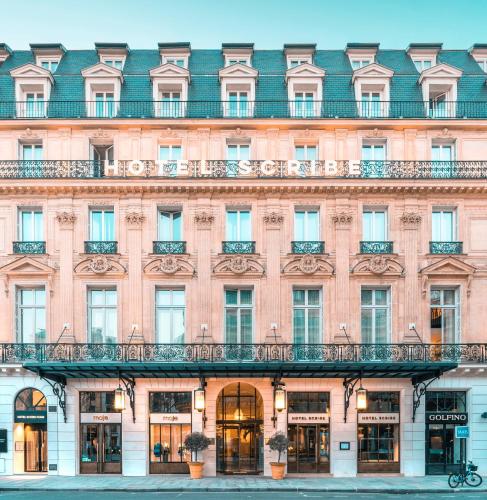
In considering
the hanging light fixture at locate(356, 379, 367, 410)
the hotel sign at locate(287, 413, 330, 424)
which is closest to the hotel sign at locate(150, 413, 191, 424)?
the hotel sign at locate(287, 413, 330, 424)

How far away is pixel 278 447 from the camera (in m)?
23.9

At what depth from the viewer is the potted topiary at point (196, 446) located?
23.9 metres

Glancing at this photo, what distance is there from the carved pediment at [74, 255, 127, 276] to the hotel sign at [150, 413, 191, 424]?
6080 mm

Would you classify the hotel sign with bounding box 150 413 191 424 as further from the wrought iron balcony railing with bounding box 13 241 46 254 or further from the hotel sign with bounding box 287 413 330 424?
the wrought iron balcony railing with bounding box 13 241 46 254

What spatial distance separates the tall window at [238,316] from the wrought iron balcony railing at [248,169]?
16.5 feet

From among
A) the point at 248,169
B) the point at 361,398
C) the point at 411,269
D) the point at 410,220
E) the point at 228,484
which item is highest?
the point at 248,169

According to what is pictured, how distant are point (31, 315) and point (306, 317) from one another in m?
11.7

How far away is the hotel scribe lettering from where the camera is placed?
2609 cm

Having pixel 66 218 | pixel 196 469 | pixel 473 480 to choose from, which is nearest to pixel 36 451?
pixel 196 469

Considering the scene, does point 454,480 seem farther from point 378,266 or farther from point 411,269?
point 378,266

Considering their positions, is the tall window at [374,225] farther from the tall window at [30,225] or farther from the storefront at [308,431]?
the tall window at [30,225]

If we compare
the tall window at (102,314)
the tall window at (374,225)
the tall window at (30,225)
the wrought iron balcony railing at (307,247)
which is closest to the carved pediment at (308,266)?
the wrought iron balcony railing at (307,247)

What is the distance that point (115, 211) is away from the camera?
86.2 feet

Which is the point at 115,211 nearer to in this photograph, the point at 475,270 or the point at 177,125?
the point at 177,125
